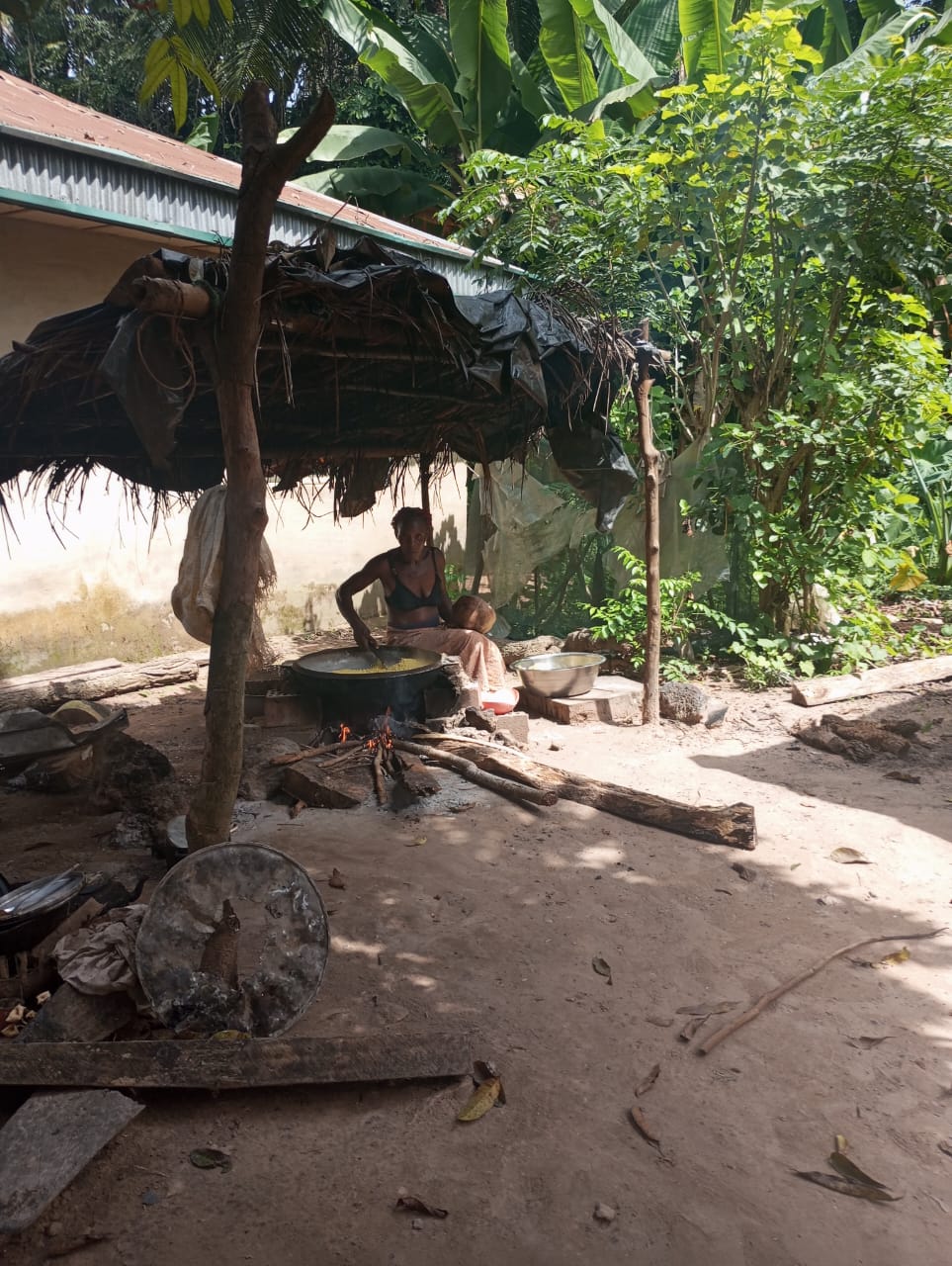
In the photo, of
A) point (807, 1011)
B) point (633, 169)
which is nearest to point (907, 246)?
point (633, 169)

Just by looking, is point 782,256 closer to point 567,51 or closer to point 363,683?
point 567,51

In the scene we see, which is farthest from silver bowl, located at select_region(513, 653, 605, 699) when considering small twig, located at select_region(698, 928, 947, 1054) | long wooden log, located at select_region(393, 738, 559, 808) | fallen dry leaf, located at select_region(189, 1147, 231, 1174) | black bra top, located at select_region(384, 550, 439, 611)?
fallen dry leaf, located at select_region(189, 1147, 231, 1174)

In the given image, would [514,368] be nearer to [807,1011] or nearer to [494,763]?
[494,763]

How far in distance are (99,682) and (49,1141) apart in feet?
19.6

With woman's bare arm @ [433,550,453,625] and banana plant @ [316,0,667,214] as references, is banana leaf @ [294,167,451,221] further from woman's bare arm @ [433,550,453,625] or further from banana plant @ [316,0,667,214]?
woman's bare arm @ [433,550,453,625]

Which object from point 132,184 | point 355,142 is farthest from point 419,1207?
point 355,142

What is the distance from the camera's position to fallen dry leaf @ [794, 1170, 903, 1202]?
262 centimetres

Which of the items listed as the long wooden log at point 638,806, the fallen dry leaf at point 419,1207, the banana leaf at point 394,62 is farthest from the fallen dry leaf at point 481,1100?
the banana leaf at point 394,62

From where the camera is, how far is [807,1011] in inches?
139

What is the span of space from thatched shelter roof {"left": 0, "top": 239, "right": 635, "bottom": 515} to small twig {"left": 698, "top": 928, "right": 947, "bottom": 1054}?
9.50 ft

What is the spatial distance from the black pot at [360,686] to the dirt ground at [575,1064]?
A: 108 centimetres

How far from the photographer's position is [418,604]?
7758 mm

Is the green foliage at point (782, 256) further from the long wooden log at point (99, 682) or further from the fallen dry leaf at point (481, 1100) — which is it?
the fallen dry leaf at point (481, 1100)

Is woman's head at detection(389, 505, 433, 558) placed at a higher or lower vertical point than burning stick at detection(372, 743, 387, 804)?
higher
